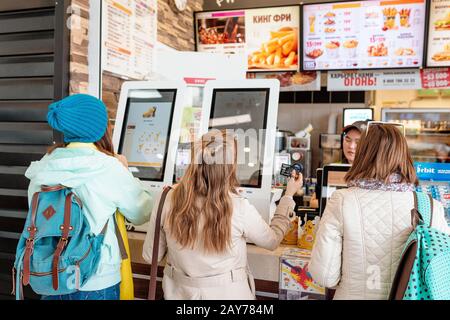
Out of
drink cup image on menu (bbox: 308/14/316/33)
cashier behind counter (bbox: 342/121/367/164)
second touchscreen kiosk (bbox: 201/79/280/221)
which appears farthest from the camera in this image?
drink cup image on menu (bbox: 308/14/316/33)

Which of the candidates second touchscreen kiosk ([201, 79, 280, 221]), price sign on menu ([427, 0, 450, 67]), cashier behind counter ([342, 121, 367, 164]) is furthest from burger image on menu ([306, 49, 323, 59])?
second touchscreen kiosk ([201, 79, 280, 221])

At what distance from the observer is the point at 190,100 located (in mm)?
2832

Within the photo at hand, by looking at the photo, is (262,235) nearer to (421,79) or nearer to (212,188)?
(212,188)

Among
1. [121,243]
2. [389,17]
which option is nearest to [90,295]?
[121,243]

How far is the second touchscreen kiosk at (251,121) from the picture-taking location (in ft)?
6.99

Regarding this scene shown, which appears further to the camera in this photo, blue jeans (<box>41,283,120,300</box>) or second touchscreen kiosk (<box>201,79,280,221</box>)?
second touchscreen kiosk (<box>201,79,280,221</box>)

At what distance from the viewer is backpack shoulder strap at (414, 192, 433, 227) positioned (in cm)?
137

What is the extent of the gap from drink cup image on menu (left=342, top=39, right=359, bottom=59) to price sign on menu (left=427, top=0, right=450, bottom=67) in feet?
2.42

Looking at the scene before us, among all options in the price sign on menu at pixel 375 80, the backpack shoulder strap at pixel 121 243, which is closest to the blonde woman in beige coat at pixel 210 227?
the backpack shoulder strap at pixel 121 243

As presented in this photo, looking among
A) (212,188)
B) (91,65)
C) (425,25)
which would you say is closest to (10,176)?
(91,65)

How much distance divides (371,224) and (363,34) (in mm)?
3572

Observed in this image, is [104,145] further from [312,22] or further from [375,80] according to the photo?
[375,80]

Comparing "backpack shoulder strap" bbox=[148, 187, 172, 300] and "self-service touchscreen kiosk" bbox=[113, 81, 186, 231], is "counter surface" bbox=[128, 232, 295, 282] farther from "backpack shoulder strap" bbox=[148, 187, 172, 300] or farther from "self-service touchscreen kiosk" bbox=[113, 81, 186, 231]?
"self-service touchscreen kiosk" bbox=[113, 81, 186, 231]

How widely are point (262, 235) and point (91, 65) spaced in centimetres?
185
